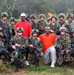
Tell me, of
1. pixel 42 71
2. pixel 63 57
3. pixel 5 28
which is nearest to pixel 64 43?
pixel 63 57

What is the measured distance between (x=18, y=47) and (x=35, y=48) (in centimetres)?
76

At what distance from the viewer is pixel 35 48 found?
22.9 ft

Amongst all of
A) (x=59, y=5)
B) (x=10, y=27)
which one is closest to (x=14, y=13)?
(x=59, y=5)

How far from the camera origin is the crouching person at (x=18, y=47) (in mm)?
6530

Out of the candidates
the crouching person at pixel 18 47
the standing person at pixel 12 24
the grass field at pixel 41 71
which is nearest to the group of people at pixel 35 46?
the crouching person at pixel 18 47

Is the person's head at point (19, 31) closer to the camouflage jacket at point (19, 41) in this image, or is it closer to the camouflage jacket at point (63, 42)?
the camouflage jacket at point (19, 41)

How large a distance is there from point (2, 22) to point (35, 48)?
6.70 ft

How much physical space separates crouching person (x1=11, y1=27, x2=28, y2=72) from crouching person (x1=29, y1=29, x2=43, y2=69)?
0.34 m

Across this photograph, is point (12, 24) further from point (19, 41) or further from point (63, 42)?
point (63, 42)

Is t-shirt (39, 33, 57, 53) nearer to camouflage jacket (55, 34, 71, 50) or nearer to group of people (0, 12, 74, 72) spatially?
group of people (0, 12, 74, 72)

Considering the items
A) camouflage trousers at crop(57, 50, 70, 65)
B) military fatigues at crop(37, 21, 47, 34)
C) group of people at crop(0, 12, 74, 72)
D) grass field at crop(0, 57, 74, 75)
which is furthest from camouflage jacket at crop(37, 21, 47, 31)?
grass field at crop(0, 57, 74, 75)

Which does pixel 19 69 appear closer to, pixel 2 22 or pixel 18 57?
pixel 18 57

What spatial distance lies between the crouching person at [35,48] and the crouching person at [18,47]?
0.34m

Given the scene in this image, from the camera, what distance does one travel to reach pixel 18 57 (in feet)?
21.7
